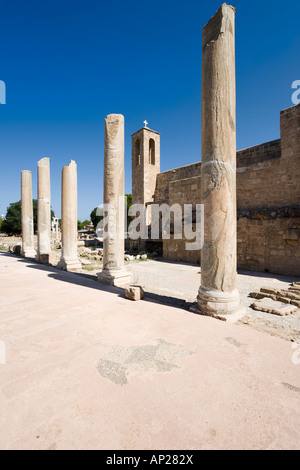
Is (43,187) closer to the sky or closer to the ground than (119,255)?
closer to the sky

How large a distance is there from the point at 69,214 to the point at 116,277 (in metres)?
4.19

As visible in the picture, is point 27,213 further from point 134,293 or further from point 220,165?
point 220,165

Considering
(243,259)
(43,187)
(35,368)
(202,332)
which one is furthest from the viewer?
(43,187)

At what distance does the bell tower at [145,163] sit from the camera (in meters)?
17.7

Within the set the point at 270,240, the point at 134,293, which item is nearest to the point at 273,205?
the point at 270,240

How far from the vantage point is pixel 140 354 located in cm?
275

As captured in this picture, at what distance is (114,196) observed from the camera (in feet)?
20.8

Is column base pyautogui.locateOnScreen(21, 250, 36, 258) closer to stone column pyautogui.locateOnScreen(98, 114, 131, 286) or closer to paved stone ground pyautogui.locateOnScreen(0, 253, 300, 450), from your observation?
stone column pyautogui.locateOnScreen(98, 114, 131, 286)

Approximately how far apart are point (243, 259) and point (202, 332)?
294 inches

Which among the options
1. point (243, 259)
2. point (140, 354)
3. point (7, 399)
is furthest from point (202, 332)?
point (243, 259)

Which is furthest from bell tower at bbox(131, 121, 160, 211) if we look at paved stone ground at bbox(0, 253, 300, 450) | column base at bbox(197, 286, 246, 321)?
paved stone ground at bbox(0, 253, 300, 450)

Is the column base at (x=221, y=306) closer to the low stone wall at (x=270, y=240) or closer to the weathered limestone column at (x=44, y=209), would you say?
the low stone wall at (x=270, y=240)

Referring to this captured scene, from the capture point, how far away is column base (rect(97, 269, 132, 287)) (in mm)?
6269
